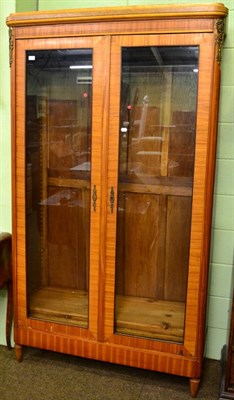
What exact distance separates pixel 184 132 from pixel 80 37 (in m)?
0.78

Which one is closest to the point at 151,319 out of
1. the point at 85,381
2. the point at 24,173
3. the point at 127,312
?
the point at 127,312

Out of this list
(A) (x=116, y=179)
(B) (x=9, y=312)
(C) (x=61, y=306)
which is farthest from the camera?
(B) (x=9, y=312)

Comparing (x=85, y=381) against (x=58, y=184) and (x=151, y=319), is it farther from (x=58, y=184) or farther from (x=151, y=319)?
(x=58, y=184)

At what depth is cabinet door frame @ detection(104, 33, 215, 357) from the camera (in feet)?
7.09

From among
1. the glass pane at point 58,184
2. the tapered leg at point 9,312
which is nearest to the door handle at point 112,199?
the glass pane at point 58,184

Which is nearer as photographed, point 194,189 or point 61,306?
point 194,189

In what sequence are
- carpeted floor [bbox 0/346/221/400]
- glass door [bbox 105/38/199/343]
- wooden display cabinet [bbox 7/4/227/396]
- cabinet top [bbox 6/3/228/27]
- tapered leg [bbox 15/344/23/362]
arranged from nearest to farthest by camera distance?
cabinet top [bbox 6/3/228/27] < wooden display cabinet [bbox 7/4/227/396] < glass door [bbox 105/38/199/343] < carpeted floor [bbox 0/346/221/400] < tapered leg [bbox 15/344/23/362]

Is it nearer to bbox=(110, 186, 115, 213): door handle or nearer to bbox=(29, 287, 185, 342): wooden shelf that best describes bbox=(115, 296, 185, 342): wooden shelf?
bbox=(29, 287, 185, 342): wooden shelf

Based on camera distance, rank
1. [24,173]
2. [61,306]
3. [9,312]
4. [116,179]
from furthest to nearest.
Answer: [9,312], [61,306], [24,173], [116,179]

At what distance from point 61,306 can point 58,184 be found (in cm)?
78

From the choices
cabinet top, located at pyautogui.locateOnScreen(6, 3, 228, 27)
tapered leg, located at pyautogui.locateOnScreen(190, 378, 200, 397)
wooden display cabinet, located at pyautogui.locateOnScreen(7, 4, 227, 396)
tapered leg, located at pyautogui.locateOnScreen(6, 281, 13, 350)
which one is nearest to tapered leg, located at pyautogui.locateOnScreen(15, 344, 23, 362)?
wooden display cabinet, located at pyautogui.locateOnScreen(7, 4, 227, 396)

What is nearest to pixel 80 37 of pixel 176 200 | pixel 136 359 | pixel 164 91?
pixel 164 91

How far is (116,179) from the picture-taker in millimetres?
2393

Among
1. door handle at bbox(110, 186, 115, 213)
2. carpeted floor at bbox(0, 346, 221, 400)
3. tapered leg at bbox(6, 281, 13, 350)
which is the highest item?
door handle at bbox(110, 186, 115, 213)
